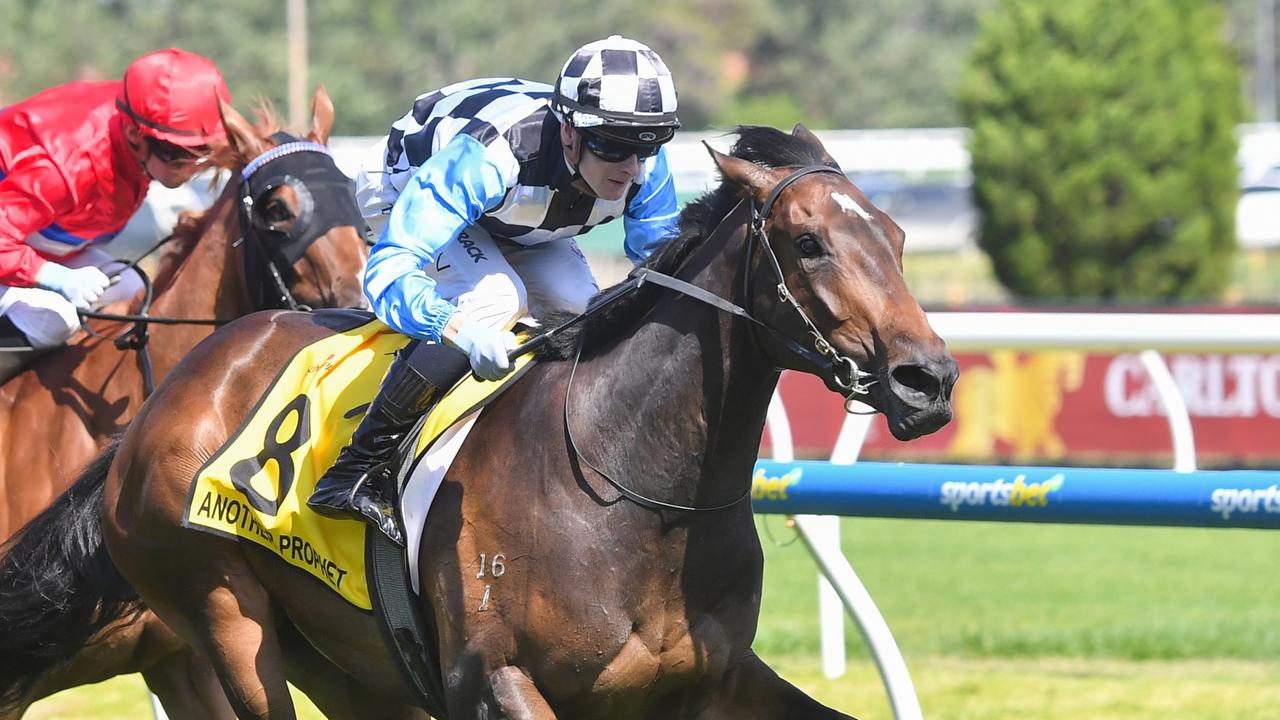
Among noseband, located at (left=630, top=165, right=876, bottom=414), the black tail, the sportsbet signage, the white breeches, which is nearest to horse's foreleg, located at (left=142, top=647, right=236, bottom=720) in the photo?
the black tail

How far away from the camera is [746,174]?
3260 millimetres

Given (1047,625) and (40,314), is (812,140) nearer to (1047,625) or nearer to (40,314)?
(40,314)

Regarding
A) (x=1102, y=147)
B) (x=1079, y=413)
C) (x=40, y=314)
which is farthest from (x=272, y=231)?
(x=1102, y=147)

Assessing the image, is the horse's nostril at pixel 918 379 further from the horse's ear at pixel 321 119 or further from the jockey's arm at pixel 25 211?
the jockey's arm at pixel 25 211

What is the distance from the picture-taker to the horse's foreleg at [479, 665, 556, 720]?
3193mm

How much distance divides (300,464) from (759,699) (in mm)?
1128

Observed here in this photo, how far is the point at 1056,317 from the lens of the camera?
5.28 meters

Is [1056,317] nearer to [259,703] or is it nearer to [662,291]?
[662,291]

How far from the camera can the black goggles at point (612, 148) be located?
11.1 feet

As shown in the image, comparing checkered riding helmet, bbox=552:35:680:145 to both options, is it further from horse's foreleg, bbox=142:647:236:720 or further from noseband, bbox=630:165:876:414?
horse's foreleg, bbox=142:647:236:720

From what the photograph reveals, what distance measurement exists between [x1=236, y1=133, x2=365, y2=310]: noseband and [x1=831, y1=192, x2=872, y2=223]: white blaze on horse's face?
2.08 metres

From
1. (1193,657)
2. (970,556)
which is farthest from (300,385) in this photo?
(970,556)

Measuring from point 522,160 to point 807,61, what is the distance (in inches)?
2477

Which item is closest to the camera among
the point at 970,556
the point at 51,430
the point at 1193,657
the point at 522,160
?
the point at 522,160
